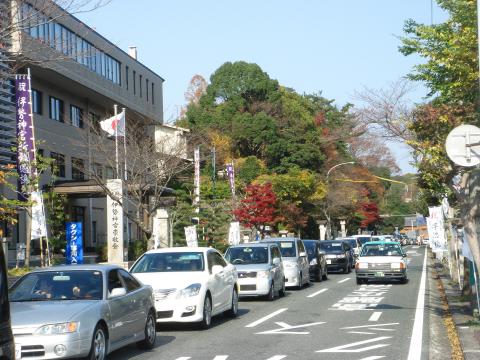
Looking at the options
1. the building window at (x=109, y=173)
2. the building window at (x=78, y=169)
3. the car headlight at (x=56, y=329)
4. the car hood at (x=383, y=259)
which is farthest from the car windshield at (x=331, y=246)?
the car headlight at (x=56, y=329)

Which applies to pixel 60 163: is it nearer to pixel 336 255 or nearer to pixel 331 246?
pixel 331 246

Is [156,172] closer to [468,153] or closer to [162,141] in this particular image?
[162,141]

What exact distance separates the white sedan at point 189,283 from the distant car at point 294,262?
28.4ft

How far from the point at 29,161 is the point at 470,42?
18.2m

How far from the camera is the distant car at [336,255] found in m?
37.4

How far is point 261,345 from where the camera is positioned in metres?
12.6

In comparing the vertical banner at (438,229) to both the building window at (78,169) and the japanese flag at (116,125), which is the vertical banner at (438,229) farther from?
the building window at (78,169)

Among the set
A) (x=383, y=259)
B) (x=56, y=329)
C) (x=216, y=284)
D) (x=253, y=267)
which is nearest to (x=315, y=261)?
(x=383, y=259)

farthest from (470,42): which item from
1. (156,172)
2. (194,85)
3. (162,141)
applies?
→ (194,85)

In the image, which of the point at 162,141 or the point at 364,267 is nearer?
the point at 364,267

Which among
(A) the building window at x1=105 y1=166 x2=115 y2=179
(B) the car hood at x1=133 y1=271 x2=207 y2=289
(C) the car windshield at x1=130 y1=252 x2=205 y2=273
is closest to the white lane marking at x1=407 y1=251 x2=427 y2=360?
(B) the car hood at x1=133 y1=271 x2=207 y2=289

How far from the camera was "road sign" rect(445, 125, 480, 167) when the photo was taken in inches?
456

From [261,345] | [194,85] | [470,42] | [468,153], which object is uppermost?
[194,85]

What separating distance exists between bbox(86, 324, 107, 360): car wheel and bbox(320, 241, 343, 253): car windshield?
2752 cm
